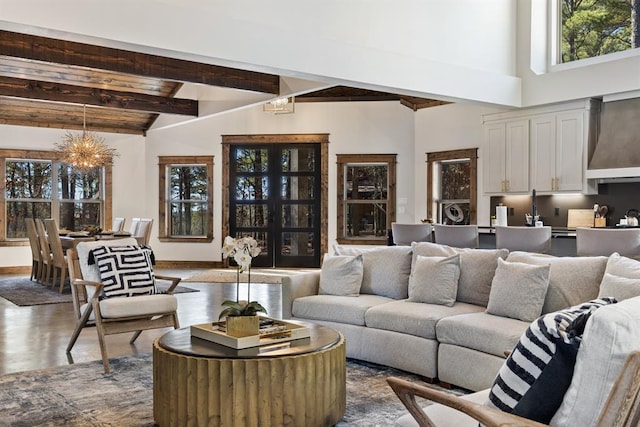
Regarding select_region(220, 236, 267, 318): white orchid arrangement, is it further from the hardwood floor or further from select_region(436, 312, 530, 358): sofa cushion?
the hardwood floor

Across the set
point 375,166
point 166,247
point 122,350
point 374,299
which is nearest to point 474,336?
point 374,299

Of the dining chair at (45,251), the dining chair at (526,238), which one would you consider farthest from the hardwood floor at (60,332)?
the dining chair at (526,238)

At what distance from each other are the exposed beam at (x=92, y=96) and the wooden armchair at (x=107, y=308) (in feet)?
16.4

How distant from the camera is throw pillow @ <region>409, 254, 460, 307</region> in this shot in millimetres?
4340

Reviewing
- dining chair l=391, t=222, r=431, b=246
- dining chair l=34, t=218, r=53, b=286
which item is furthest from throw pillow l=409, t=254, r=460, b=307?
dining chair l=34, t=218, r=53, b=286

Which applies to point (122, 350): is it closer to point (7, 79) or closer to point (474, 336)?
point (474, 336)

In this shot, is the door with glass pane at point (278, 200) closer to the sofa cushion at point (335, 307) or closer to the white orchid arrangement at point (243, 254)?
the sofa cushion at point (335, 307)

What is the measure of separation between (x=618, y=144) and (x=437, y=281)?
14.6 feet

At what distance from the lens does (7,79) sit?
8.58m

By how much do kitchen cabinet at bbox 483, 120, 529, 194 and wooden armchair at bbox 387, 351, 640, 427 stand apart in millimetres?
6905

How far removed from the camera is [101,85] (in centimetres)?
991

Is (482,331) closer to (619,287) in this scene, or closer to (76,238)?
(619,287)

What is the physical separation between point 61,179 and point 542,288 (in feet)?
32.3

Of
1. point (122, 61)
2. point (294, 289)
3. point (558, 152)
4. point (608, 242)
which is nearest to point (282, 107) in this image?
point (122, 61)
